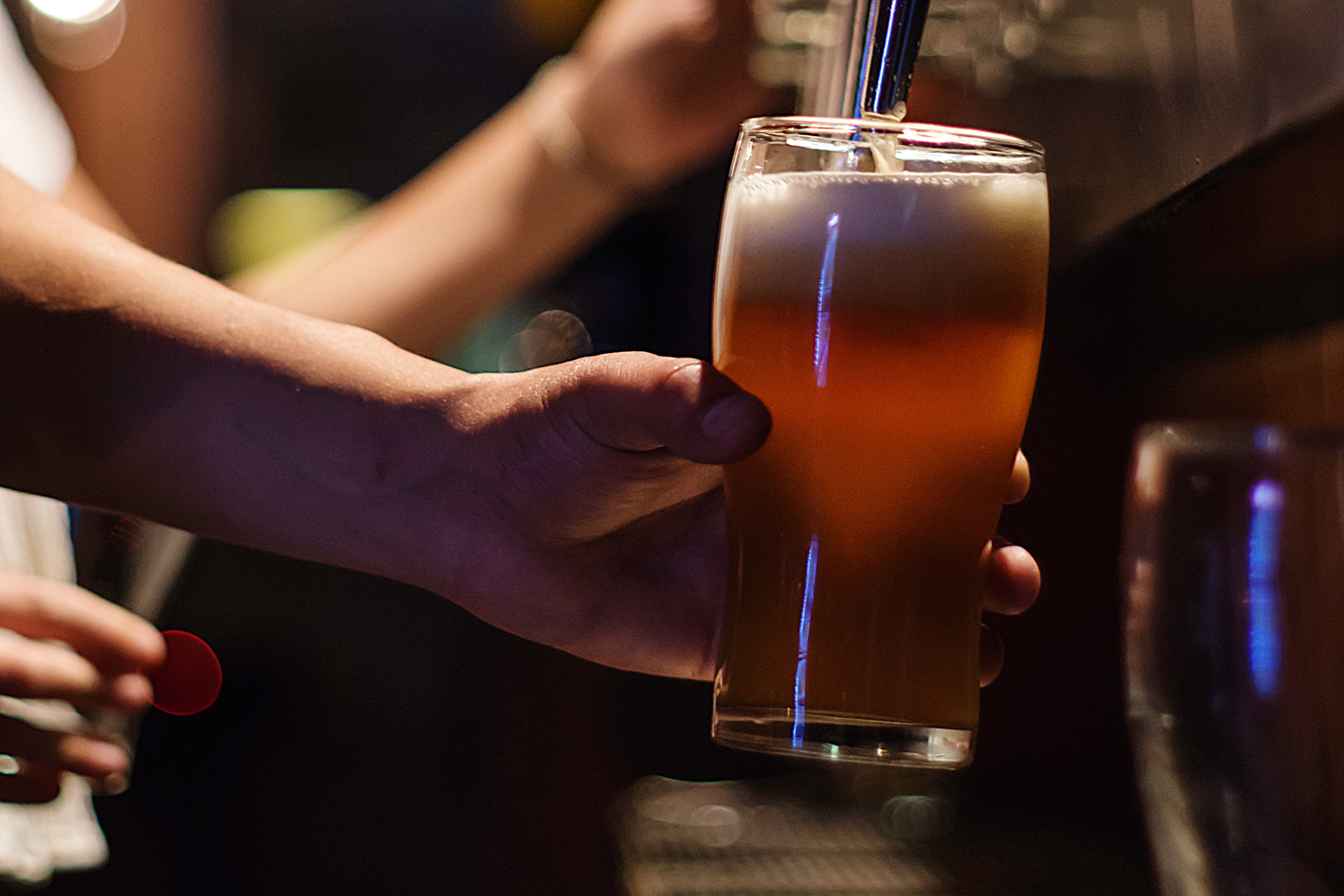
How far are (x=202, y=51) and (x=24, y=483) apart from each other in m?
2.57

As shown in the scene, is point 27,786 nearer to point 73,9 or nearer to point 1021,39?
point 1021,39

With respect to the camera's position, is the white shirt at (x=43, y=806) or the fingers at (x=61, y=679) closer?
the fingers at (x=61, y=679)

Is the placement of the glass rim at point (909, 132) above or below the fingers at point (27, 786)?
above

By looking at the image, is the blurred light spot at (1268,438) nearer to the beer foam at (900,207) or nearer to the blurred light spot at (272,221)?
the beer foam at (900,207)

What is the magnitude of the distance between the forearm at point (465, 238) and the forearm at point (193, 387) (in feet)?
2.63

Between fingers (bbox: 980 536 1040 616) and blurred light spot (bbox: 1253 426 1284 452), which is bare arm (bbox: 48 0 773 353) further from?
blurred light spot (bbox: 1253 426 1284 452)

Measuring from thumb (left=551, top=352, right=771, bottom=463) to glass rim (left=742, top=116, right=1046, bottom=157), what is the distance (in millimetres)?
130

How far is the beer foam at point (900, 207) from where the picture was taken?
514 mm

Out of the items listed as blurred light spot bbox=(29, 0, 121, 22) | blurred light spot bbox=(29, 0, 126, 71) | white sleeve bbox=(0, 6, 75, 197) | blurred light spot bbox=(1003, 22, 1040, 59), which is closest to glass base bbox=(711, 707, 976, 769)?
blurred light spot bbox=(1003, 22, 1040, 59)

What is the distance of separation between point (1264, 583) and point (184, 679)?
0.62 m

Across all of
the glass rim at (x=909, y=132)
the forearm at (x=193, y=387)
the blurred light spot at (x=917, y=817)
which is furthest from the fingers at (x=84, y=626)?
the blurred light spot at (x=917, y=817)

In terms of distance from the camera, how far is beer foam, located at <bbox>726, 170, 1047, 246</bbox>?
1.69ft

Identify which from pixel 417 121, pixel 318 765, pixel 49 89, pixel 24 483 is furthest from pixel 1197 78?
pixel 49 89

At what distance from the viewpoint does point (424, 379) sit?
1.94ft
